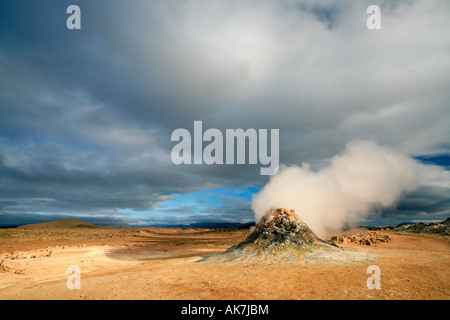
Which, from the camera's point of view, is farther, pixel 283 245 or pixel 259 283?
pixel 283 245

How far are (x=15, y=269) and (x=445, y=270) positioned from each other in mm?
21811

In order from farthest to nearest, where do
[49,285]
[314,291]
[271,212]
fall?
[271,212] → [49,285] → [314,291]

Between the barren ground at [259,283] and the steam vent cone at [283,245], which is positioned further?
the steam vent cone at [283,245]

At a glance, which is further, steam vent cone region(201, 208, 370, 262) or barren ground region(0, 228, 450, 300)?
steam vent cone region(201, 208, 370, 262)

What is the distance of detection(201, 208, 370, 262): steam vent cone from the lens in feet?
41.0

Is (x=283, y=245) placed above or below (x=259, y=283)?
above

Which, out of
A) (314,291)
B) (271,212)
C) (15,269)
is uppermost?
(271,212)

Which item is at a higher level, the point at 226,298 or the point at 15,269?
the point at 226,298

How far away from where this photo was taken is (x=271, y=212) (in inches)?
642

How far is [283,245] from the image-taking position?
13.5 meters

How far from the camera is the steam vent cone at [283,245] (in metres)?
12.5
